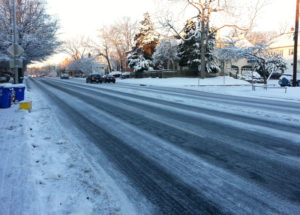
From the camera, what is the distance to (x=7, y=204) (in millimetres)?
2584

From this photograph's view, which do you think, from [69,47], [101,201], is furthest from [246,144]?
[69,47]

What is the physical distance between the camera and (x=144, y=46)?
47.9 meters

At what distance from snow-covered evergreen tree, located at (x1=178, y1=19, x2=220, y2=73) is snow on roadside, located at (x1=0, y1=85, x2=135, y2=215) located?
1478 inches

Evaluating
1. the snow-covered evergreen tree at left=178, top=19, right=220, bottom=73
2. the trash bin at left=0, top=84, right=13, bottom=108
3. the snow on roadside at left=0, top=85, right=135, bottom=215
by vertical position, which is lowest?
the snow on roadside at left=0, top=85, right=135, bottom=215

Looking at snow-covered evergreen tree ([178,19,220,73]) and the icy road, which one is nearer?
the icy road

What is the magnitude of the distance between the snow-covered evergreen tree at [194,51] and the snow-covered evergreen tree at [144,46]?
8579 mm

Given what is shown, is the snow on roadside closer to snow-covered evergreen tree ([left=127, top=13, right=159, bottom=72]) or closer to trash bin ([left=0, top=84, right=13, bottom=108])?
trash bin ([left=0, top=84, right=13, bottom=108])

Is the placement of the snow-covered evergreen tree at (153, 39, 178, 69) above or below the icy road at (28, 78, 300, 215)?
above

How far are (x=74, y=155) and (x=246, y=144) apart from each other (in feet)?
11.7

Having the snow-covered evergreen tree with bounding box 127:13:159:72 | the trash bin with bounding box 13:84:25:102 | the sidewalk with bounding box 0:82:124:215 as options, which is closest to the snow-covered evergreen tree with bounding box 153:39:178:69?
the snow-covered evergreen tree with bounding box 127:13:159:72

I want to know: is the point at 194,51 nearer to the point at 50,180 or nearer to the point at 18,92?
the point at 18,92

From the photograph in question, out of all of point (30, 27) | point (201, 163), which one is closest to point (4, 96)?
point (201, 163)

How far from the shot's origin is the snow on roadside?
2571 millimetres

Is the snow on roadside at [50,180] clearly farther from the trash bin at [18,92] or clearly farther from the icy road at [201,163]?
the trash bin at [18,92]
